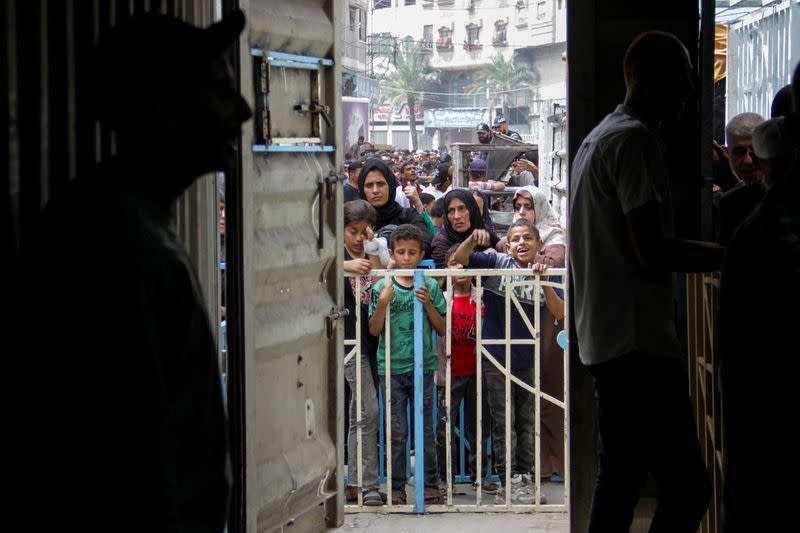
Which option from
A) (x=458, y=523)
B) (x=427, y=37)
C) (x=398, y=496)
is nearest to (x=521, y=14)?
(x=427, y=37)

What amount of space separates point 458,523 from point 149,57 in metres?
5.07

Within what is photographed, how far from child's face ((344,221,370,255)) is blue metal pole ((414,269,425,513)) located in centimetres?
68

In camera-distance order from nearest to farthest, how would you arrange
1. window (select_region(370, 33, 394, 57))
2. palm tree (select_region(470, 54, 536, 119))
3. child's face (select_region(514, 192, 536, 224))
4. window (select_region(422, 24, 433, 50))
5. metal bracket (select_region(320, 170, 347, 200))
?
metal bracket (select_region(320, 170, 347, 200)) → child's face (select_region(514, 192, 536, 224)) → window (select_region(370, 33, 394, 57)) → palm tree (select_region(470, 54, 536, 119)) → window (select_region(422, 24, 433, 50))

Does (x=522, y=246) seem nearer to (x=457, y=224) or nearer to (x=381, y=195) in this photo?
(x=457, y=224)

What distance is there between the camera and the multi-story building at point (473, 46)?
284ft

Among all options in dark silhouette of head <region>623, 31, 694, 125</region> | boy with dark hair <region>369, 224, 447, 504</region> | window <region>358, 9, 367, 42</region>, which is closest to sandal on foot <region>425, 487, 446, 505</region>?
boy with dark hair <region>369, 224, 447, 504</region>

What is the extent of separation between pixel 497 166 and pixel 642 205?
15423mm

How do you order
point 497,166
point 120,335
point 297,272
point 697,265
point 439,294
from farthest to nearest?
1. point 497,166
2. point 439,294
3. point 297,272
4. point 697,265
5. point 120,335

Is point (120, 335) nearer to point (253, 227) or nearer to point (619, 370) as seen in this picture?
point (619, 370)

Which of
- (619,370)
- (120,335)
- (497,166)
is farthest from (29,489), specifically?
(497,166)

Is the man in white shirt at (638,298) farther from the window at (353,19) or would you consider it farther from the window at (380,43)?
the window at (380,43)

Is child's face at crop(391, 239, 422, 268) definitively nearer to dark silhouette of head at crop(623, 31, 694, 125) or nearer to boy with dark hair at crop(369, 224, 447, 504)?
boy with dark hair at crop(369, 224, 447, 504)

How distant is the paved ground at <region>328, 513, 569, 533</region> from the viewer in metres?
6.63

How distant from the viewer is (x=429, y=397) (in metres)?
7.06
